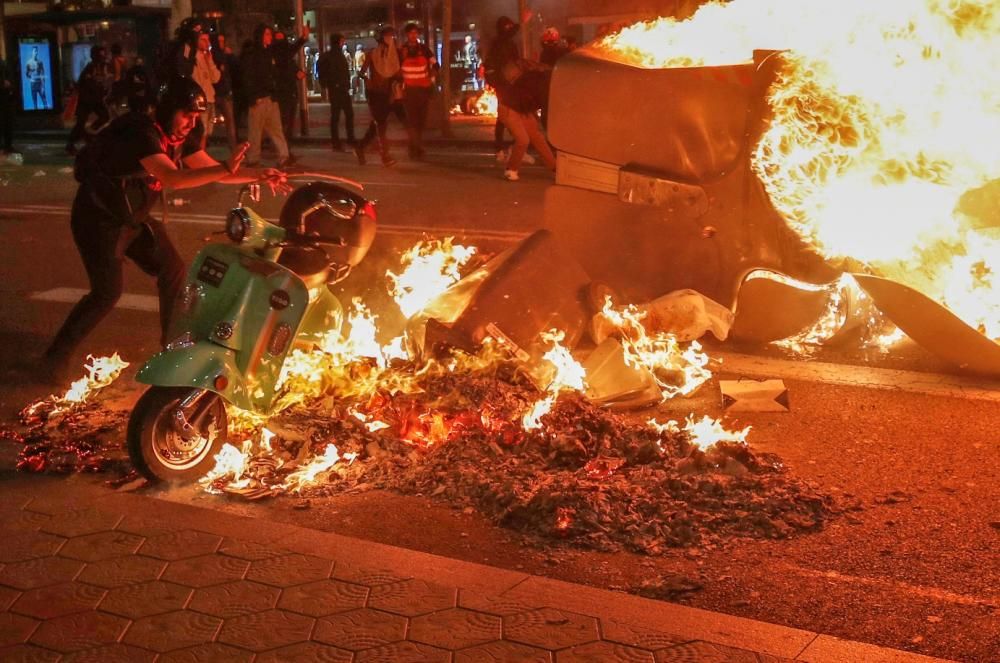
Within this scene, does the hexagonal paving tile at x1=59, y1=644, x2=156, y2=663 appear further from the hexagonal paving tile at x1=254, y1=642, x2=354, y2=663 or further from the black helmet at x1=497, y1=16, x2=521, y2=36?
the black helmet at x1=497, y1=16, x2=521, y2=36

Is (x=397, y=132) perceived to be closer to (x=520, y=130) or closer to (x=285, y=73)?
(x=285, y=73)

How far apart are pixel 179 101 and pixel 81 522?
2198 mm

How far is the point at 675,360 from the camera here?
21.4ft

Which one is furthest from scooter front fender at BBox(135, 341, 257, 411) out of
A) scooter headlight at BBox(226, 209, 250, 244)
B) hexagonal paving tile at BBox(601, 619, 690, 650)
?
hexagonal paving tile at BBox(601, 619, 690, 650)

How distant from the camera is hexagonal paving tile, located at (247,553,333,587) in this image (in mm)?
4090

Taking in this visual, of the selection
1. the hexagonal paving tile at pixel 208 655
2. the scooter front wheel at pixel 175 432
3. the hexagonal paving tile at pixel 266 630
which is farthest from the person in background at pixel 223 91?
the hexagonal paving tile at pixel 208 655

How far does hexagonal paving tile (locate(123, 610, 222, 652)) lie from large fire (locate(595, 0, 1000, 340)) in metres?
4.22

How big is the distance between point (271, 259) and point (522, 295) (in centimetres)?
165

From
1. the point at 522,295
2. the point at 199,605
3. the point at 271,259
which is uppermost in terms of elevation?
the point at 271,259

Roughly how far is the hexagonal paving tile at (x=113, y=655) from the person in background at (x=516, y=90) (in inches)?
444

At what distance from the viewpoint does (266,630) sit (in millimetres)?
3756

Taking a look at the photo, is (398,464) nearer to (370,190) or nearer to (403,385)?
(403,385)

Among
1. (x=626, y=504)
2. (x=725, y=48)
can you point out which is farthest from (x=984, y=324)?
(x=626, y=504)

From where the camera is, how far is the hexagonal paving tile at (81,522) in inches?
A: 179
